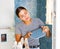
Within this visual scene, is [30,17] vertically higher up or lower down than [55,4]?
lower down

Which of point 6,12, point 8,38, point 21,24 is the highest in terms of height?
point 6,12

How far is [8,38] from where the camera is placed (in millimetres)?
1209

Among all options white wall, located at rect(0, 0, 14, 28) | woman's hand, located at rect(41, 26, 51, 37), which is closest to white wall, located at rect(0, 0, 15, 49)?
white wall, located at rect(0, 0, 14, 28)

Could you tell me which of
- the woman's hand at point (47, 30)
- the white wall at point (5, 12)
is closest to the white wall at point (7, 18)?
the white wall at point (5, 12)

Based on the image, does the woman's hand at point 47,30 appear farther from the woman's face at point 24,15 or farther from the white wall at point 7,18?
the white wall at point 7,18

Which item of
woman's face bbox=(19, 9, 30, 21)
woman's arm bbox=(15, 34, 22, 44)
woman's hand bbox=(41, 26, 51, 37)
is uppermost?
woman's face bbox=(19, 9, 30, 21)

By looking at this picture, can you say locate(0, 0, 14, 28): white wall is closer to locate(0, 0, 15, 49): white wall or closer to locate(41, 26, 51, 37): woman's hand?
locate(0, 0, 15, 49): white wall

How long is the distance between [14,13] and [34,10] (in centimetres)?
17

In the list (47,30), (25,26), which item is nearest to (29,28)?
(25,26)

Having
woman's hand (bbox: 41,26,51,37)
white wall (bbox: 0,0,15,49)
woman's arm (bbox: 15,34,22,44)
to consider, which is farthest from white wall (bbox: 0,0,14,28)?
woman's hand (bbox: 41,26,51,37)

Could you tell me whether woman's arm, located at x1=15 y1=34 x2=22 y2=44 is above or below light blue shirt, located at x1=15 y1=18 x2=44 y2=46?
below

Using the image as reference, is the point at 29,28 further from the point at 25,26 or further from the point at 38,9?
the point at 38,9

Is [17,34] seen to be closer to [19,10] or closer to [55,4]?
[19,10]
